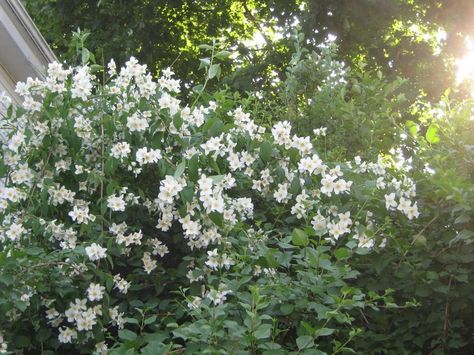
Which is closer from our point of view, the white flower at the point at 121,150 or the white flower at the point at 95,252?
the white flower at the point at 95,252

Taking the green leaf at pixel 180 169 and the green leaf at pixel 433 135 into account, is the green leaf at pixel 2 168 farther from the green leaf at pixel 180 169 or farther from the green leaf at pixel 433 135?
the green leaf at pixel 433 135

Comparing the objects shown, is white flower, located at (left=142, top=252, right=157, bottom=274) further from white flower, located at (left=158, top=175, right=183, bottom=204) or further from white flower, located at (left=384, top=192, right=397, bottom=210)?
white flower, located at (left=384, top=192, right=397, bottom=210)

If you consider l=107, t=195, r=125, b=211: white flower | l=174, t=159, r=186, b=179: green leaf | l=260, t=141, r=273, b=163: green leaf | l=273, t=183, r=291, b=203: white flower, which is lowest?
l=107, t=195, r=125, b=211: white flower

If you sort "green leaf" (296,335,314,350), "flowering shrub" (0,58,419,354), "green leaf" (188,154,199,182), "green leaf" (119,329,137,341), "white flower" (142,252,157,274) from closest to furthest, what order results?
"green leaf" (296,335,314,350) < "green leaf" (119,329,137,341) < "flowering shrub" (0,58,419,354) < "green leaf" (188,154,199,182) < "white flower" (142,252,157,274)

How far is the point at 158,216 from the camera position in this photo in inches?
141

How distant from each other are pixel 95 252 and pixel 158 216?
55cm

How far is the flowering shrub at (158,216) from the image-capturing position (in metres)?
2.93

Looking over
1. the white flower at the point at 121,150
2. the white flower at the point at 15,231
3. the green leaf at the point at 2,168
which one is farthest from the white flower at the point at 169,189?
the green leaf at the point at 2,168

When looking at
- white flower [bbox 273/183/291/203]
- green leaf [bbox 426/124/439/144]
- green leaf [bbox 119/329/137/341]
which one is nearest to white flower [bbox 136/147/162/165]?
white flower [bbox 273/183/291/203]

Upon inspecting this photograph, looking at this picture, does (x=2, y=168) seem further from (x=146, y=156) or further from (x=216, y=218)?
(x=216, y=218)

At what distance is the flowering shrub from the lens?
293 cm

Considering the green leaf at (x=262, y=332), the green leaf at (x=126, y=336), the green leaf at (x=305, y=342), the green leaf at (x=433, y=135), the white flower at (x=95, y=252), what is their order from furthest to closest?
the green leaf at (x=433, y=135)
the white flower at (x=95, y=252)
the green leaf at (x=126, y=336)
the green leaf at (x=305, y=342)
the green leaf at (x=262, y=332)

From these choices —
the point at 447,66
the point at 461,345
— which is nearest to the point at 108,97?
the point at 461,345

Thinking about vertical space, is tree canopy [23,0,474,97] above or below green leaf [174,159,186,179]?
above
